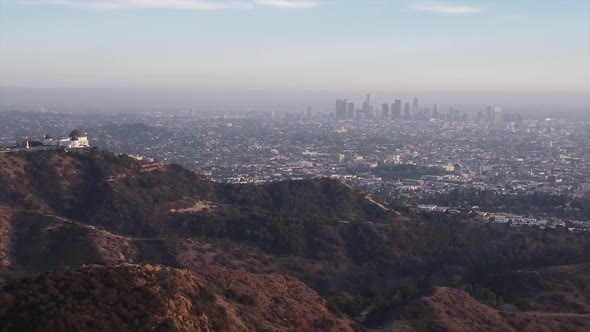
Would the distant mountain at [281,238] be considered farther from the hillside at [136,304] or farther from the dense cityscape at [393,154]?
the dense cityscape at [393,154]

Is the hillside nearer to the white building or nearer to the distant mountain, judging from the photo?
the distant mountain

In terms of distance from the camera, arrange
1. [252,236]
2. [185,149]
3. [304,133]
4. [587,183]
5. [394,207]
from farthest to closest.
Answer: [304,133]
[185,149]
[587,183]
[394,207]
[252,236]

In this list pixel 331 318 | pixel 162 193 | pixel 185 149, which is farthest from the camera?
pixel 185 149

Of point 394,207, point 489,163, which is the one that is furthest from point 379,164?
point 394,207

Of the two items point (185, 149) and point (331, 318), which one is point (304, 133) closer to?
point (185, 149)

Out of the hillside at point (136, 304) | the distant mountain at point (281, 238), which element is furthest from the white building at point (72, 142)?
the hillside at point (136, 304)
